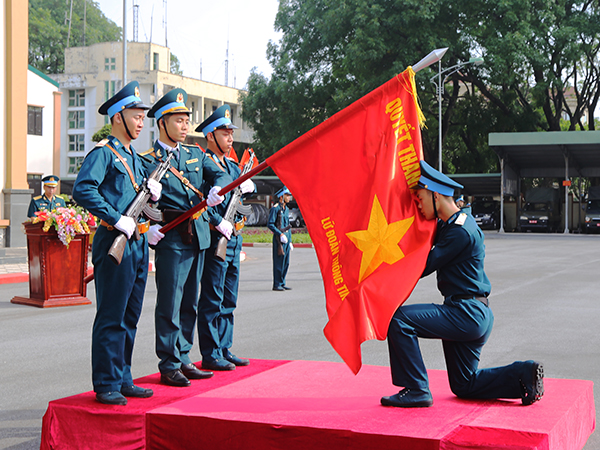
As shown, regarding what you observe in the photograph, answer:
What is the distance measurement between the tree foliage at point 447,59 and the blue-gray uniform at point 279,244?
76.3 ft

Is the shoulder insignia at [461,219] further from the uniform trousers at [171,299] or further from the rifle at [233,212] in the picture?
the uniform trousers at [171,299]

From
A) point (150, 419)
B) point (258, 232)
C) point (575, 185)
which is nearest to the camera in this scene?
point (150, 419)

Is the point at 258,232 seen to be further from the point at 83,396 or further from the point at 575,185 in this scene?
the point at 83,396

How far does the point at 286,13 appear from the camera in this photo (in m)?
46.9

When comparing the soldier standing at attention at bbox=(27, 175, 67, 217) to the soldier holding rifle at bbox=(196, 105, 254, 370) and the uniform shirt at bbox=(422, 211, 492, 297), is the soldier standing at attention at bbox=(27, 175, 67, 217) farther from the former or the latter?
the uniform shirt at bbox=(422, 211, 492, 297)

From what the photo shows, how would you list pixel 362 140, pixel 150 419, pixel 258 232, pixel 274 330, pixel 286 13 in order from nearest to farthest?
pixel 150 419, pixel 362 140, pixel 274 330, pixel 258 232, pixel 286 13

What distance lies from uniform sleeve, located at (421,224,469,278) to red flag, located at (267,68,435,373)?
7 centimetres

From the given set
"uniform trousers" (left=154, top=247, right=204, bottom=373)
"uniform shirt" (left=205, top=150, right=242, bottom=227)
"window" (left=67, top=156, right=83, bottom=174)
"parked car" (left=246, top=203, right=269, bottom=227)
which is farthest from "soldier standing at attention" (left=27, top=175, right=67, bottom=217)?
"window" (left=67, top=156, right=83, bottom=174)

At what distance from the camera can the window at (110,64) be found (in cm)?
6794

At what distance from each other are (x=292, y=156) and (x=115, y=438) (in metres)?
2.25

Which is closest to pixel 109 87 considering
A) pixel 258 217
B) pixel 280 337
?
pixel 258 217

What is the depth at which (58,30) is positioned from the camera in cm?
8269

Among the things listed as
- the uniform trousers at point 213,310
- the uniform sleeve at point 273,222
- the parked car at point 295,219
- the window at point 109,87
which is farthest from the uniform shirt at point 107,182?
the window at point 109,87

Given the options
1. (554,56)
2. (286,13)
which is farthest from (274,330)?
(286,13)
